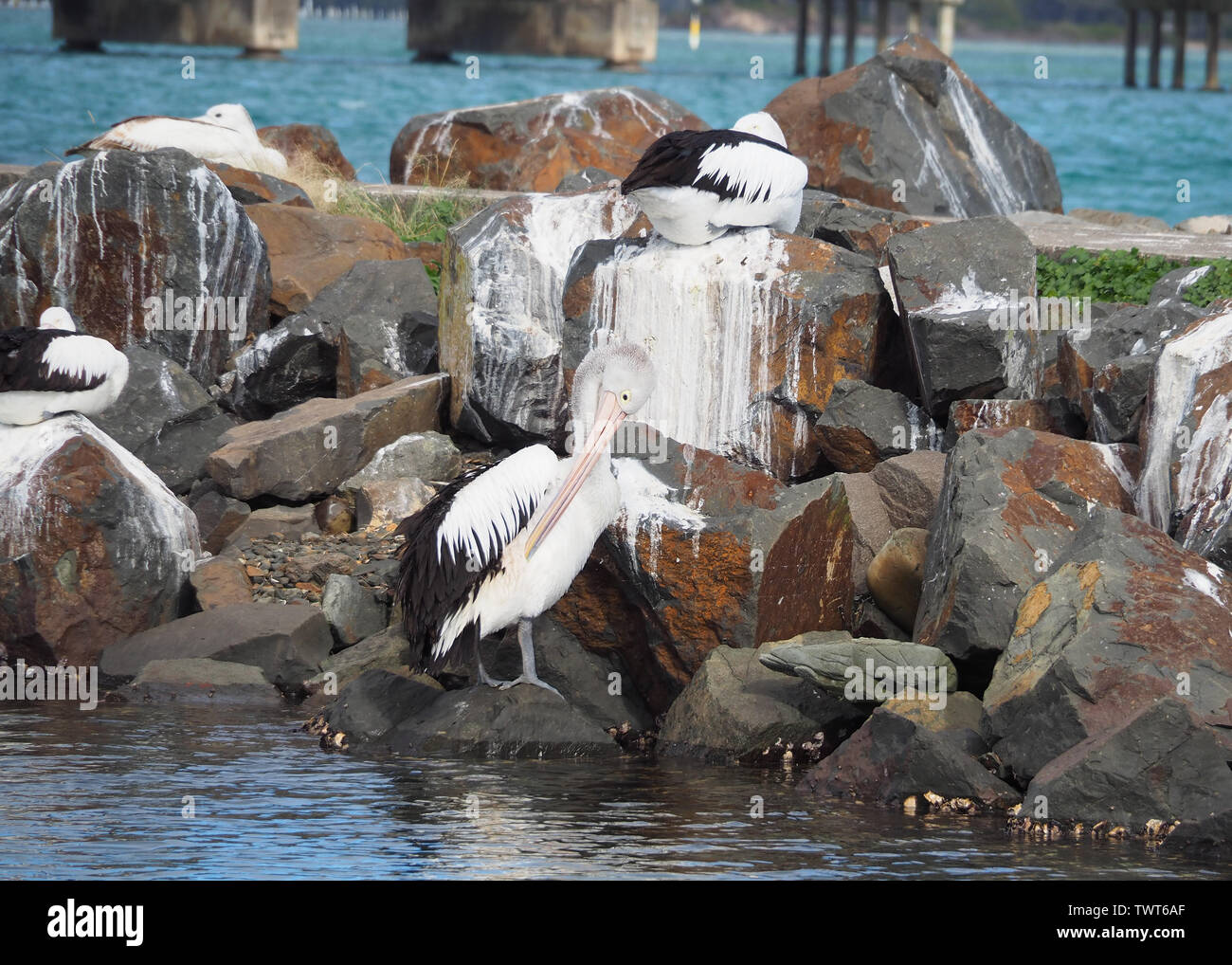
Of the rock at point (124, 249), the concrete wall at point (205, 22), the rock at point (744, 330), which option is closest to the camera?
the rock at point (744, 330)

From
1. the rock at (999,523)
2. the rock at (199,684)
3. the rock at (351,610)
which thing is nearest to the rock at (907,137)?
the rock at (999,523)

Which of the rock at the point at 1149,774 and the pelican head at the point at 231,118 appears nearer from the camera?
the rock at the point at 1149,774

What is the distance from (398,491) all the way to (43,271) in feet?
11.4

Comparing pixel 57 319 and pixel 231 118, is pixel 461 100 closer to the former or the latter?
pixel 231 118

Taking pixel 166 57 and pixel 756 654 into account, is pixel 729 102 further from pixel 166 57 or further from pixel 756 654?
pixel 756 654

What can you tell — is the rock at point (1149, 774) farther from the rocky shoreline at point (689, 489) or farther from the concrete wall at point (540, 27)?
the concrete wall at point (540, 27)

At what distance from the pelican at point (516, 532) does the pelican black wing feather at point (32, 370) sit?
7.99 feet

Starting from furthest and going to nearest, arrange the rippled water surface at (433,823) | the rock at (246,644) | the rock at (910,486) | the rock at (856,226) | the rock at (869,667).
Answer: the rock at (856,226), the rock at (910,486), the rock at (246,644), the rock at (869,667), the rippled water surface at (433,823)

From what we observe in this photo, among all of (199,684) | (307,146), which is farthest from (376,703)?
(307,146)

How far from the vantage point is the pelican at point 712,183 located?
9.55m

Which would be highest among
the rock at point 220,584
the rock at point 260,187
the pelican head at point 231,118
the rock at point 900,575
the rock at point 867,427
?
the pelican head at point 231,118

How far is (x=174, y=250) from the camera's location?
11930 millimetres

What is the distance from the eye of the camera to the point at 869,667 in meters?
7.48

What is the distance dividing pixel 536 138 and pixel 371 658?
359 inches
